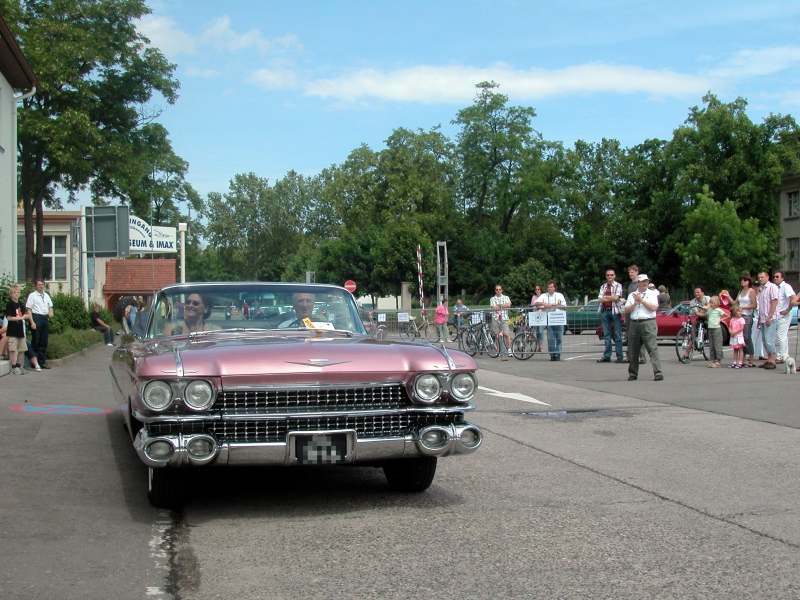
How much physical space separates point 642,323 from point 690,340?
506cm

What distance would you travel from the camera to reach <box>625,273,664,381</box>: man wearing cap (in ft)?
48.6

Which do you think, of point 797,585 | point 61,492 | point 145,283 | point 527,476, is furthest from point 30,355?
point 145,283

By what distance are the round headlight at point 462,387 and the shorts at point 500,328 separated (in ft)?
53.5

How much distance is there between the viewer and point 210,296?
7.21 m

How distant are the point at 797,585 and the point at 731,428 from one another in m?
5.76

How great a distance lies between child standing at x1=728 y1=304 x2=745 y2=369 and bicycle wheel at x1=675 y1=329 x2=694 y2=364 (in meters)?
1.78

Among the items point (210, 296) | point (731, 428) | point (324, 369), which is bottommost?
point (731, 428)

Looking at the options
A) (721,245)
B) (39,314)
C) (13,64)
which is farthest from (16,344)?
(721,245)

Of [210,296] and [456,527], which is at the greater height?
[210,296]

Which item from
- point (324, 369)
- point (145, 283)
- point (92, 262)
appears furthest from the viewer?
point (145, 283)

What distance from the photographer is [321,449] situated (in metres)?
5.61


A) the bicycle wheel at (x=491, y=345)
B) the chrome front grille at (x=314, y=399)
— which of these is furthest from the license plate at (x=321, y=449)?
the bicycle wheel at (x=491, y=345)

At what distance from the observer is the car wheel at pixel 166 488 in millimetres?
5879

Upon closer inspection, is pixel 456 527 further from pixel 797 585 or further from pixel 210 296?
pixel 210 296
